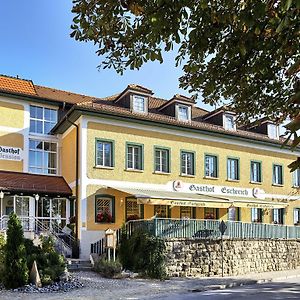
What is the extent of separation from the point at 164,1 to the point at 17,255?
11930 mm

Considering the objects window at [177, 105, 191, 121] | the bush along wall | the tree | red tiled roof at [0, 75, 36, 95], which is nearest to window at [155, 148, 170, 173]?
window at [177, 105, 191, 121]

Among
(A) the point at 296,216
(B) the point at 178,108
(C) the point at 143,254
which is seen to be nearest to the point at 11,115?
(B) the point at 178,108

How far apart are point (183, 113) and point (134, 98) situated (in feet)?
12.3

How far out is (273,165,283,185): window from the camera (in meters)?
33.9

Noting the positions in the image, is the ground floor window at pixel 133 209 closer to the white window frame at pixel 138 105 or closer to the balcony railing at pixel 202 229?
the balcony railing at pixel 202 229

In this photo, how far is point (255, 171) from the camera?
32.7 metres

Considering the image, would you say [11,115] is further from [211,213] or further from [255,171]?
[255,171]

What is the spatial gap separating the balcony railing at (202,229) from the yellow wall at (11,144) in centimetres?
784

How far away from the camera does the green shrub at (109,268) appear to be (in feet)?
63.4

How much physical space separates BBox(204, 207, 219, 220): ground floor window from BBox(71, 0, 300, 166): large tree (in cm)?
1934

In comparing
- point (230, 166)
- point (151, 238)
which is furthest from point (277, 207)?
point (151, 238)

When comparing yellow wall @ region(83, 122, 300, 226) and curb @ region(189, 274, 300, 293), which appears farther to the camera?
yellow wall @ region(83, 122, 300, 226)

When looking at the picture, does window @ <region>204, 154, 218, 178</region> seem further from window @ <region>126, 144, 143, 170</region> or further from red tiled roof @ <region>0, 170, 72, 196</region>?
red tiled roof @ <region>0, 170, 72, 196</region>

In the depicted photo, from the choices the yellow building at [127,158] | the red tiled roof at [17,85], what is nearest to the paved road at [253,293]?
the yellow building at [127,158]
